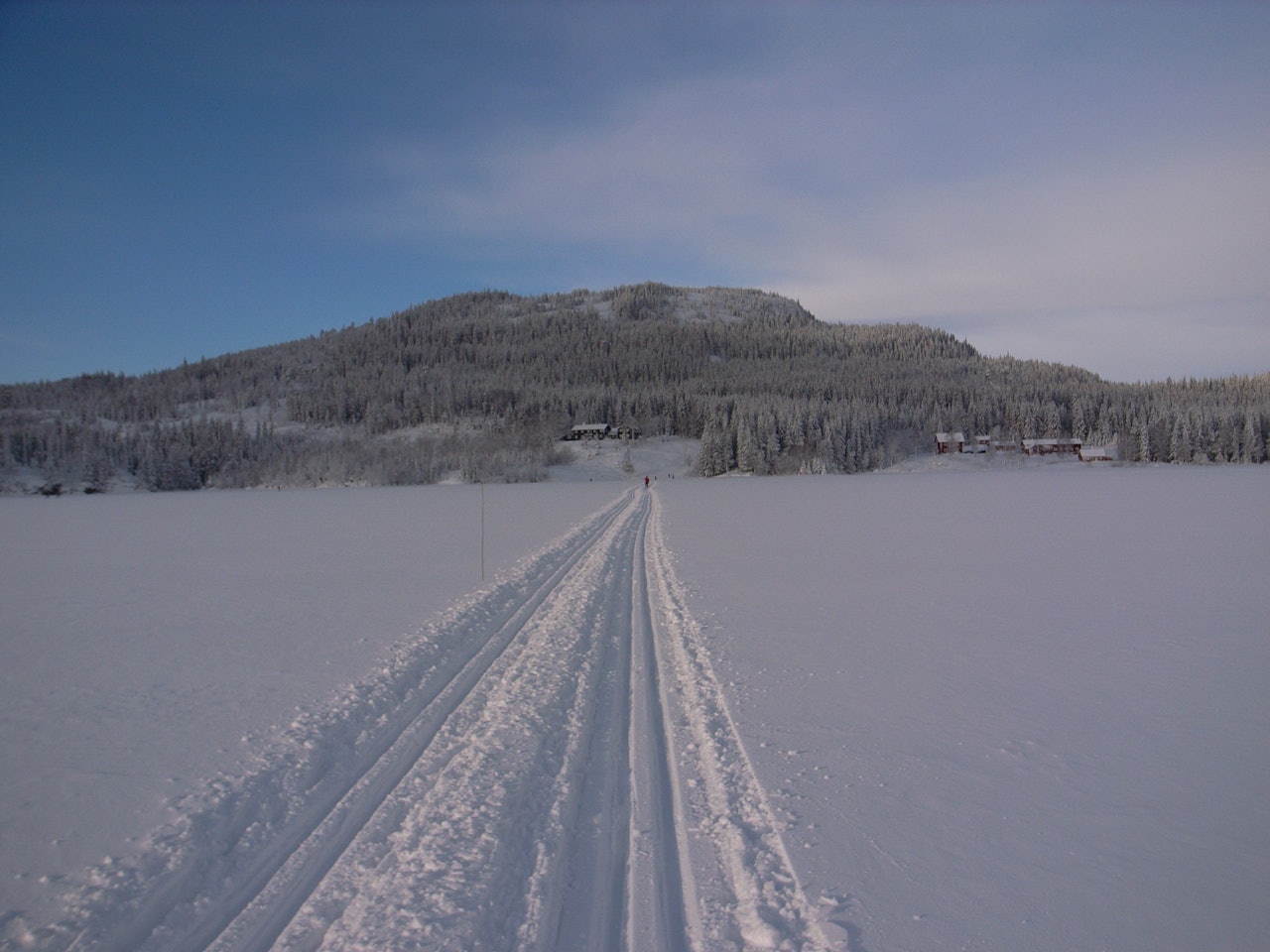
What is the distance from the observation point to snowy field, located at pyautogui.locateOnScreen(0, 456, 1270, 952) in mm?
3611

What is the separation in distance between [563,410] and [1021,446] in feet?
293

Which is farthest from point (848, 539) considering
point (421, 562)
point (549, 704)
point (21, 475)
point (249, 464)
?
point (21, 475)

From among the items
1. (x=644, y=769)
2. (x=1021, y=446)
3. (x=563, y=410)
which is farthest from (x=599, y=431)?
(x=644, y=769)

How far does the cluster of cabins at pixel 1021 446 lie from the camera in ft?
362

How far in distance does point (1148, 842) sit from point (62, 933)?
6408mm

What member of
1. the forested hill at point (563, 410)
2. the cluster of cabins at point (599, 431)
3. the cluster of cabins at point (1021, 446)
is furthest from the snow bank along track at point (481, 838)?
the cluster of cabins at point (599, 431)

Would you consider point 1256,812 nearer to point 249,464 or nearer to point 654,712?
point 654,712

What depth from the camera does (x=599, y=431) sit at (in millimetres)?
136875

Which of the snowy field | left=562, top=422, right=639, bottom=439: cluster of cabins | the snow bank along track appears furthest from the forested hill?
the snow bank along track

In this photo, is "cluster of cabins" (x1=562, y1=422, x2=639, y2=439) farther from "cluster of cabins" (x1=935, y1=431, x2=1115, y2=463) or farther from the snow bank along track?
the snow bank along track

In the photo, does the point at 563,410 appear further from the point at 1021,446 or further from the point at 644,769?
the point at 644,769

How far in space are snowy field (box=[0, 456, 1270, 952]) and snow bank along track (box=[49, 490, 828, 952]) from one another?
25 mm

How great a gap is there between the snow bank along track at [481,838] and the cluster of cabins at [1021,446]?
125m

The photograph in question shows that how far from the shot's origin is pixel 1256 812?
4.53m
